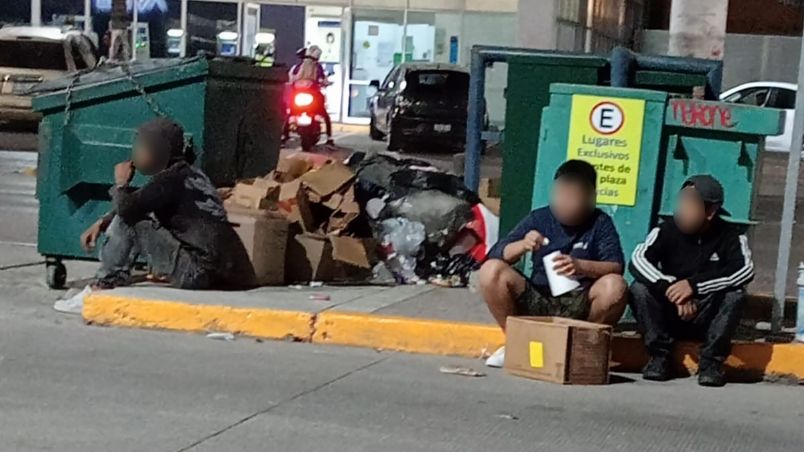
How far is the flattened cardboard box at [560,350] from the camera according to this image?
723 centimetres

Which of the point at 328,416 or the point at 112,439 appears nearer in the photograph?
the point at 112,439

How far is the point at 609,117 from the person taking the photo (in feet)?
27.1

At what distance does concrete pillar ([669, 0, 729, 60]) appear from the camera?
1459 centimetres

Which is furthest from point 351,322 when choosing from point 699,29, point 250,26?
point 250,26

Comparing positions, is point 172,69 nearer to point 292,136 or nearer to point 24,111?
point 24,111

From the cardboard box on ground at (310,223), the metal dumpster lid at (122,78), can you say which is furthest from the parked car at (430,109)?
the metal dumpster lid at (122,78)

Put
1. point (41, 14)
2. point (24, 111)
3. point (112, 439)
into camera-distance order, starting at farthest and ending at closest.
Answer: point (41, 14), point (24, 111), point (112, 439)

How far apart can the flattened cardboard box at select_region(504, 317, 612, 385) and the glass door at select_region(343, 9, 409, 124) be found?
90.9 feet

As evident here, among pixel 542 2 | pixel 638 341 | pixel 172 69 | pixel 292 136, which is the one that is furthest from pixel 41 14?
pixel 638 341

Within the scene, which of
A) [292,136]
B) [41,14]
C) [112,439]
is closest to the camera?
[112,439]

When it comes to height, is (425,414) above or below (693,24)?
below

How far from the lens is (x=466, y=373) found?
751cm

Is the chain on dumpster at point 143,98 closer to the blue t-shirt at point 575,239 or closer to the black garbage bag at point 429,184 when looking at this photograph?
the black garbage bag at point 429,184

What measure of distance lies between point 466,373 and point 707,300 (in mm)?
1329
